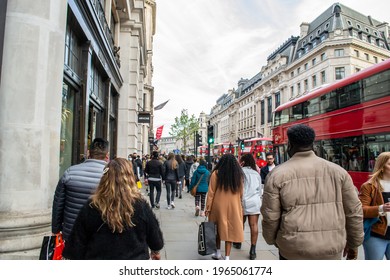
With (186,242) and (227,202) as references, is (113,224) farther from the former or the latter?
(186,242)

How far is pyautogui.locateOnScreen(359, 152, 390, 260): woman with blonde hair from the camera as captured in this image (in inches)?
120

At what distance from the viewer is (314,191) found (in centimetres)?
226

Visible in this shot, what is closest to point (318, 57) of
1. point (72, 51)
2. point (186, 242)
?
point (72, 51)

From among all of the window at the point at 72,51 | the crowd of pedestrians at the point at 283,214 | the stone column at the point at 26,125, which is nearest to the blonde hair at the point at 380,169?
the crowd of pedestrians at the point at 283,214

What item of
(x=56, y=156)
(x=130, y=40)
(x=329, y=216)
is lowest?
(x=329, y=216)

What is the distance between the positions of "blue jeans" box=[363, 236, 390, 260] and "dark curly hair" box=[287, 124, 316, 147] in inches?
60.4

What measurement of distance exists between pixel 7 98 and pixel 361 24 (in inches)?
1996

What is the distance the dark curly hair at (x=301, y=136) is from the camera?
93.0 inches

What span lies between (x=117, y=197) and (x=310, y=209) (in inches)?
54.6

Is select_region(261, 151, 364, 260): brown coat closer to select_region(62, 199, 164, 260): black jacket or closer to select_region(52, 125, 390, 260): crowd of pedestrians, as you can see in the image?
select_region(52, 125, 390, 260): crowd of pedestrians

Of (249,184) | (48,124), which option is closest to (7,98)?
(48,124)

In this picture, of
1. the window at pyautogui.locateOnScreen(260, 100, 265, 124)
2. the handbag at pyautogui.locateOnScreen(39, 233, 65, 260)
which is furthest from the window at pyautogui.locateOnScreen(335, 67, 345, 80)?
the handbag at pyautogui.locateOnScreen(39, 233, 65, 260)

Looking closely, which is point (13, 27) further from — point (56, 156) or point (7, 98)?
point (56, 156)

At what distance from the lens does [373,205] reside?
316 cm
